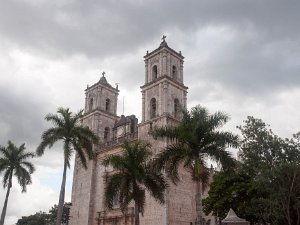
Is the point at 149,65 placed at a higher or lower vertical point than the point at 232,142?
higher

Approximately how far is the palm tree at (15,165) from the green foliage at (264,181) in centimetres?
1723

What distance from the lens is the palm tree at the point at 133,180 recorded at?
70.6 ft

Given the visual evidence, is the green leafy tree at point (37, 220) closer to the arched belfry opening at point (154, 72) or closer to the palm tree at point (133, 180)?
the arched belfry opening at point (154, 72)

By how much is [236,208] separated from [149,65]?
18417 millimetres

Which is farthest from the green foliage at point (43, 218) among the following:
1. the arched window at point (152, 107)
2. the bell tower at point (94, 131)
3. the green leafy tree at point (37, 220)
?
the arched window at point (152, 107)

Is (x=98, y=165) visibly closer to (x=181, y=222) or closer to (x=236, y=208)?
(x=181, y=222)

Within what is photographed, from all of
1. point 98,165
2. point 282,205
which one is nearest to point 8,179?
point 98,165

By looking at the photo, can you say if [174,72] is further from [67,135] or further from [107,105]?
[67,135]

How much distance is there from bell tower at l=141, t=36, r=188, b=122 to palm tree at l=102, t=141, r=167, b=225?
1125cm

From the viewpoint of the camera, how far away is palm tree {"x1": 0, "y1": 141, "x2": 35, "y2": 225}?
107 ft

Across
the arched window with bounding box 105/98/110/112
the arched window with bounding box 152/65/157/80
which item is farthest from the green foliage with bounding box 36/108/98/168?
the arched window with bounding box 105/98/110/112

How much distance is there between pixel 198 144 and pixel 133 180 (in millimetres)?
4769

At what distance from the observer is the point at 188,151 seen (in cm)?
1953

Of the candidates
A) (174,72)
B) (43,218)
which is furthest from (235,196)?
(43,218)
